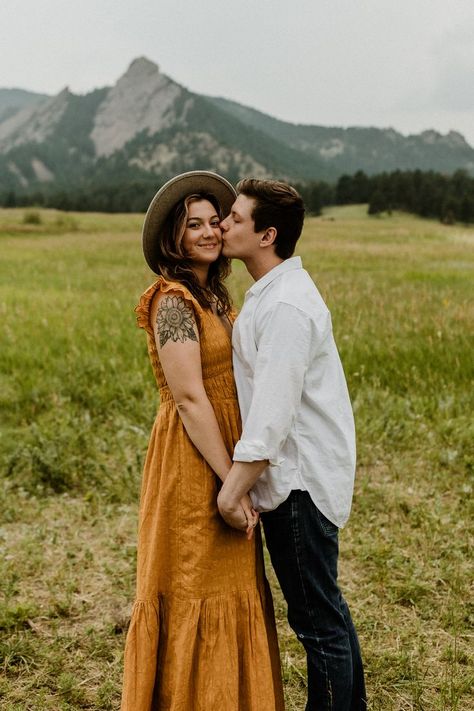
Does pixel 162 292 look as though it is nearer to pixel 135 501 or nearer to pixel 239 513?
pixel 239 513

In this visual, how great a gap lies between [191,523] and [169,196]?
127cm

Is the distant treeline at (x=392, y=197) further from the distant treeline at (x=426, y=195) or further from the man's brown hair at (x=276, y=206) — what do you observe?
the man's brown hair at (x=276, y=206)

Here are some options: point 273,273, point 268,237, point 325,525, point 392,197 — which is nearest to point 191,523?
point 325,525

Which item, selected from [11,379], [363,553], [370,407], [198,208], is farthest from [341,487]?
[11,379]

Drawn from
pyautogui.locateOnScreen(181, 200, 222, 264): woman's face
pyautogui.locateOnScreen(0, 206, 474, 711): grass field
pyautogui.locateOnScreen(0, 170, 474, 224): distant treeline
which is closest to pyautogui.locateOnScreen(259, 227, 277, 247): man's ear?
pyautogui.locateOnScreen(181, 200, 222, 264): woman's face

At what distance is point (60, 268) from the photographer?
17984 millimetres

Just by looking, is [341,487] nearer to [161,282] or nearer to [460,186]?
[161,282]

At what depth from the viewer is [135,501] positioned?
5.09 m

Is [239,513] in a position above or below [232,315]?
below

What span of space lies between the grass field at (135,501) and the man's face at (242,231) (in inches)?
86.5

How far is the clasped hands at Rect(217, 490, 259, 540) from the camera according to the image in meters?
2.39

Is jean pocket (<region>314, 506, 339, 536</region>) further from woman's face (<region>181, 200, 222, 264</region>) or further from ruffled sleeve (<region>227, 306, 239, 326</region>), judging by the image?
woman's face (<region>181, 200, 222, 264</region>)

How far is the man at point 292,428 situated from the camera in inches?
88.1

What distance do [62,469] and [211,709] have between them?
316cm
